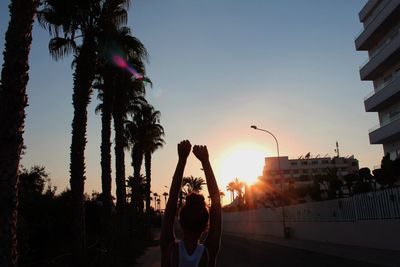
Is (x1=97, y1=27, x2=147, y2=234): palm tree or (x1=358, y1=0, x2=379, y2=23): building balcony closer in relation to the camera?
(x1=97, y1=27, x2=147, y2=234): palm tree

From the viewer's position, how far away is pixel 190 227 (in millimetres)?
3123

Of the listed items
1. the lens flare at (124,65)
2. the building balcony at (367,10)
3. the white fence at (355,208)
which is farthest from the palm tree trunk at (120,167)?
the building balcony at (367,10)

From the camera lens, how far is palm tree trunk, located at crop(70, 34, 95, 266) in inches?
546

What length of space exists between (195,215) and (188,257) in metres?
0.28

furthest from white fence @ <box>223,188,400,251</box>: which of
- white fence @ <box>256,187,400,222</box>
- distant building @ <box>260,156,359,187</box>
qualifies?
distant building @ <box>260,156,359,187</box>

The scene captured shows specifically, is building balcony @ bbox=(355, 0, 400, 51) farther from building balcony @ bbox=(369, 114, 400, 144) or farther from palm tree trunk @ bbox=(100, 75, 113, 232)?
palm tree trunk @ bbox=(100, 75, 113, 232)

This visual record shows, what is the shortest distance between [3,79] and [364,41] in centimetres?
4450

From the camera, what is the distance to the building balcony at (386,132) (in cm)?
3922

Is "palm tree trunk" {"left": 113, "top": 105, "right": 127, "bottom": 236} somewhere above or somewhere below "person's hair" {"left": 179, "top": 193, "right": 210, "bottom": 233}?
above

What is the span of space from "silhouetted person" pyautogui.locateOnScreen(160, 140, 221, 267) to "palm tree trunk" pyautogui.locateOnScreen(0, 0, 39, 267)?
17.3 ft

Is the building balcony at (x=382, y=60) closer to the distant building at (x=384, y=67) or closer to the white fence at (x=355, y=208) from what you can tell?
the distant building at (x=384, y=67)

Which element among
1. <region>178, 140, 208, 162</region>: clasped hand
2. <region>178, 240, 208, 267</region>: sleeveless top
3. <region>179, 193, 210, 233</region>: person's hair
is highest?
<region>178, 140, 208, 162</region>: clasped hand

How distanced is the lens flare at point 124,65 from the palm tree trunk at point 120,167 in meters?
2.18

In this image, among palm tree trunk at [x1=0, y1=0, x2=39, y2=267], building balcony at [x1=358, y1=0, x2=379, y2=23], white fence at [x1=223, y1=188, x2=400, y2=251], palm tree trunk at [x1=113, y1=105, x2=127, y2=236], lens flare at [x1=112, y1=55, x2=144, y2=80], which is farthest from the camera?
building balcony at [x1=358, y1=0, x2=379, y2=23]
